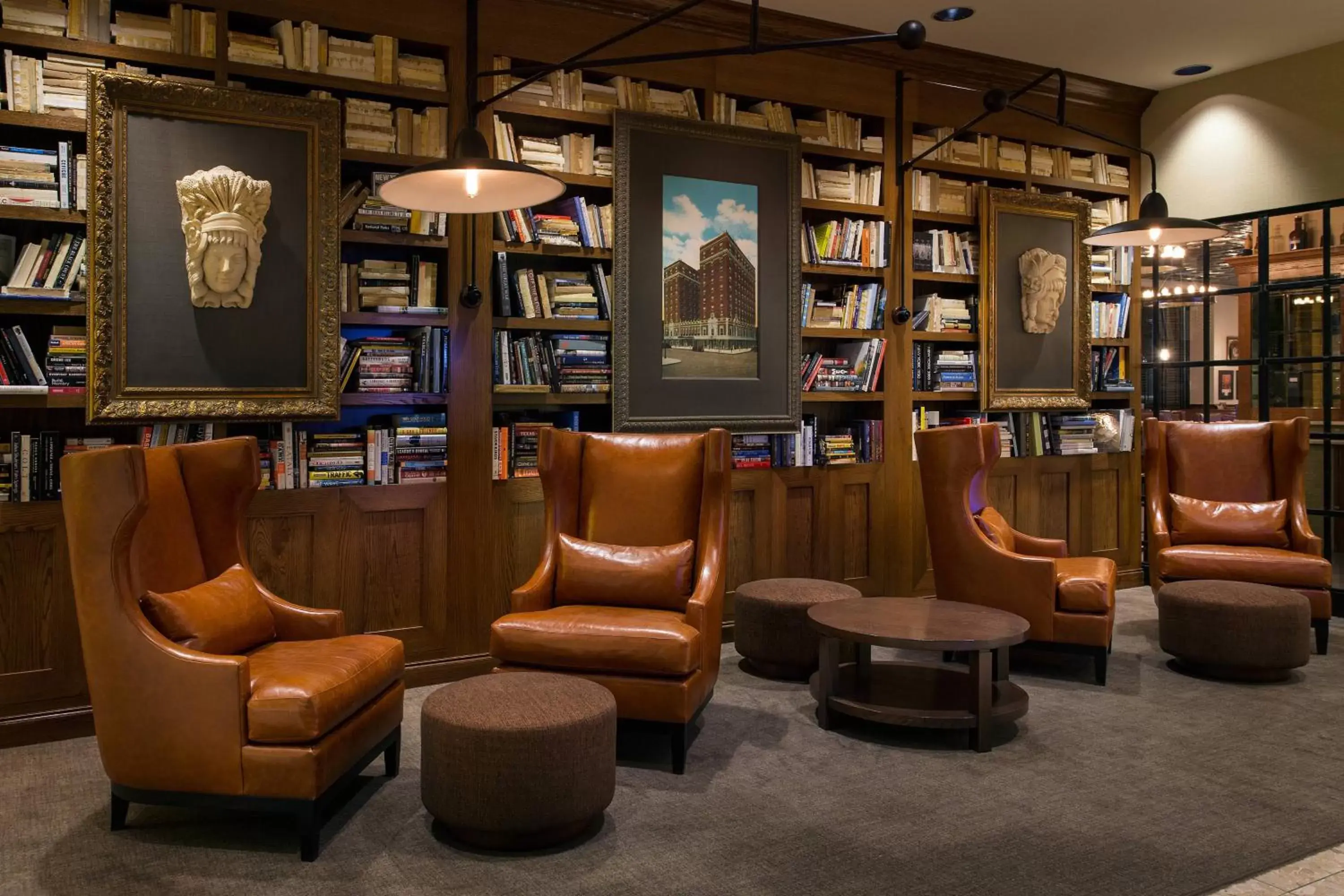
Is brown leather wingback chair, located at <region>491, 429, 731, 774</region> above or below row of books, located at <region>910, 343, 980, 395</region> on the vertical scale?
below

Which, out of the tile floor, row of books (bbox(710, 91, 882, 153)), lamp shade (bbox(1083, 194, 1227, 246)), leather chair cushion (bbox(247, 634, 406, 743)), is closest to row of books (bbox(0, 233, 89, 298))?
leather chair cushion (bbox(247, 634, 406, 743))

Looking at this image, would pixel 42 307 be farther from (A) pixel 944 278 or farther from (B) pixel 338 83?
(A) pixel 944 278

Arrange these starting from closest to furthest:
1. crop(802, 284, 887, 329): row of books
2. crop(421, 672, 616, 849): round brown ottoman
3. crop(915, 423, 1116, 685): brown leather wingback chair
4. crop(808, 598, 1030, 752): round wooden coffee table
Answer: crop(421, 672, 616, 849): round brown ottoman → crop(808, 598, 1030, 752): round wooden coffee table → crop(915, 423, 1116, 685): brown leather wingback chair → crop(802, 284, 887, 329): row of books

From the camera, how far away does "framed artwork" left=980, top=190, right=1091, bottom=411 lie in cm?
617

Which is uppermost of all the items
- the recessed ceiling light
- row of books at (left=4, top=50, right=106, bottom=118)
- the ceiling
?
the ceiling

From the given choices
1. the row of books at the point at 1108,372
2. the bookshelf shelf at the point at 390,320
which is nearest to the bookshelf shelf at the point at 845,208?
the row of books at the point at 1108,372

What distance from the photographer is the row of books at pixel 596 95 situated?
4.77 metres

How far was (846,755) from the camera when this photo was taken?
3.60 metres

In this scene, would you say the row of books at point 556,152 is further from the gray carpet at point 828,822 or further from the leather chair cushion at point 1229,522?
the leather chair cushion at point 1229,522

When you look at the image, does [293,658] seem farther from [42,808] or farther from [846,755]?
[846,755]

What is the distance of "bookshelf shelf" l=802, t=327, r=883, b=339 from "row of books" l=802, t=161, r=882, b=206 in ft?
2.32

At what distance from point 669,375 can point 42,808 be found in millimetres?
3165

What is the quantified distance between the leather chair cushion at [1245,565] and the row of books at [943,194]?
2.30m

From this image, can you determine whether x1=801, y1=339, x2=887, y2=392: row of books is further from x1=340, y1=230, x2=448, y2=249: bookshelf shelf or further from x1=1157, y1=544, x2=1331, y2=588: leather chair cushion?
x1=340, y1=230, x2=448, y2=249: bookshelf shelf
